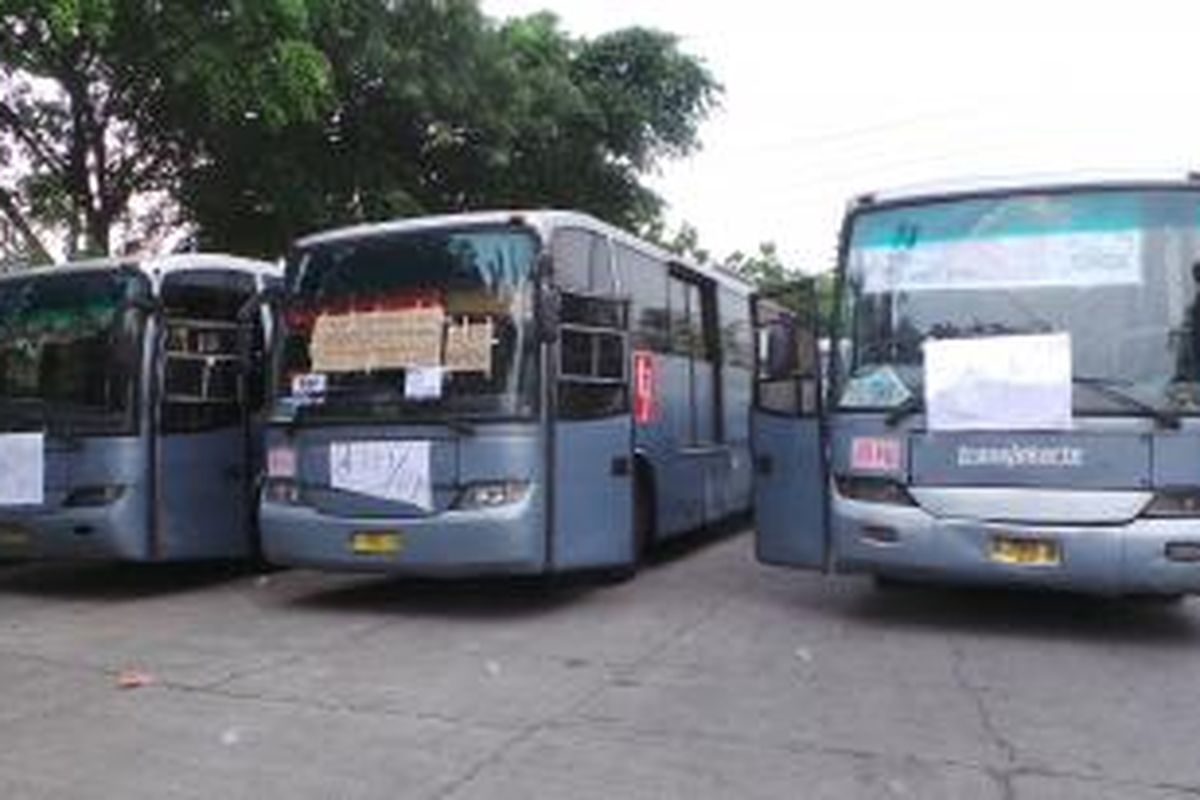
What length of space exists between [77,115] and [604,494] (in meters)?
9.85

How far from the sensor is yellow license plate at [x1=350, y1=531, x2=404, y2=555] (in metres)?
11.8

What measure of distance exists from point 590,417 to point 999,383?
113 inches

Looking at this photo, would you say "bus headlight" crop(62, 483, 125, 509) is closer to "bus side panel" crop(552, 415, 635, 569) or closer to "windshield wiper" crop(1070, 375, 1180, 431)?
"bus side panel" crop(552, 415, 635, 569)

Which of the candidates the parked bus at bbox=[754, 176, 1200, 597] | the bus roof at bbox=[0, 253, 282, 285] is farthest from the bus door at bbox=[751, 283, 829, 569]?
the bus roof at bbox=[0, 253, 282, 285]

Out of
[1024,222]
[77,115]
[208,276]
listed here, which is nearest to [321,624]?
[208,276]

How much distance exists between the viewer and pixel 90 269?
13297mm

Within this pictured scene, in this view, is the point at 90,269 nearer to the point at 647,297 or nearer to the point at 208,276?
the point at 208,276

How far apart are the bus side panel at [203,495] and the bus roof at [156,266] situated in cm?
121

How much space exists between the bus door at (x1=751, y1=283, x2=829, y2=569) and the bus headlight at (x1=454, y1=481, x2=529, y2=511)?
5.58ft

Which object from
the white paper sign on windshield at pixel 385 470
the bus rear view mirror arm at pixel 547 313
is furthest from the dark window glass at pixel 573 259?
the white paper sign on windshield at pixel 385 470

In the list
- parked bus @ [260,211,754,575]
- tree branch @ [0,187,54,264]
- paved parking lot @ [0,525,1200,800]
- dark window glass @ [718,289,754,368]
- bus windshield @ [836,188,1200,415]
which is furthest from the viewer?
tree branch @ [0,187,54,264]

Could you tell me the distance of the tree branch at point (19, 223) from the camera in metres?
19.0

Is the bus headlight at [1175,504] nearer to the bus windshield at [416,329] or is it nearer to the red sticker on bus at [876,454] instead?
the red sticker on bus at [876,454]

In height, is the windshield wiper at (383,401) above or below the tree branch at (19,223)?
below
